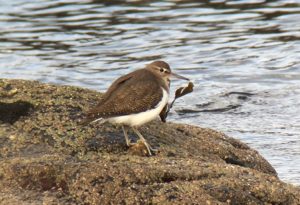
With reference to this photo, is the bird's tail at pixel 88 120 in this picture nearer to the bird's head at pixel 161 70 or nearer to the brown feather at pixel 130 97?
the brown feather at pixel 130 97

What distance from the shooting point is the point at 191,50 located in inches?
541

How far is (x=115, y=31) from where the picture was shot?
48.6ft

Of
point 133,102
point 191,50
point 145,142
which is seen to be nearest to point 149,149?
point 145,142

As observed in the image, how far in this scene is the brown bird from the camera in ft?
20.2

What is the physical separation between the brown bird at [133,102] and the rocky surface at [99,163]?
20 centimetres

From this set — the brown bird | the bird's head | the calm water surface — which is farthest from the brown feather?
the calm water surface

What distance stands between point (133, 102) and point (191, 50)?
7.50 meters

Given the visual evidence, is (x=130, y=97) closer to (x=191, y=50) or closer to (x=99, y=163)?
(x=99, y=163)

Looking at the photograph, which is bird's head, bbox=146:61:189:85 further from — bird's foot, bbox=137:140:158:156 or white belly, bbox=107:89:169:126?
bird's foot, bbox=137:140:158:156

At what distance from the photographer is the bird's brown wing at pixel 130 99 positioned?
20.1ft

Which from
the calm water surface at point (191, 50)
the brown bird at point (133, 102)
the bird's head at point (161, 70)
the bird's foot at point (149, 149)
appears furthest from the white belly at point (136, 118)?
the calm water surface at point (191, 50)

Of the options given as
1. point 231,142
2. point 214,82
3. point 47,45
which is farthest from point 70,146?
point 47,45

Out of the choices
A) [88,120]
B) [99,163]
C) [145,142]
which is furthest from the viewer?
[145,142]

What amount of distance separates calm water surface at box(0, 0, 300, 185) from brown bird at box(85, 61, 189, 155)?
301 cm
